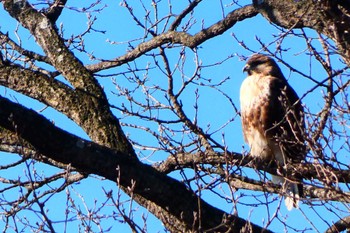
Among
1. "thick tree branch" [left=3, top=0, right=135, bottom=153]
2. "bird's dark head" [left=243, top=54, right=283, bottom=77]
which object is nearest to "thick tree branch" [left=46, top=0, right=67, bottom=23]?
"thick tree branch" [left=3, top=0, right=135, bottom=153]

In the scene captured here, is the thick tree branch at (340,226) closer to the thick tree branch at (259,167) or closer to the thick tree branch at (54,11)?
the thick tree branch at (259,167)

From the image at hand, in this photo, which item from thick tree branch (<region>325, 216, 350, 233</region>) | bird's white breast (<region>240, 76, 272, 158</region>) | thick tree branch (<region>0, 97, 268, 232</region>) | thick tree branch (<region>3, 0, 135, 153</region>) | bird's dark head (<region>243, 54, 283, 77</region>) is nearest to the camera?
thick tree branch (<region>0, 97, 268, 232</region>)

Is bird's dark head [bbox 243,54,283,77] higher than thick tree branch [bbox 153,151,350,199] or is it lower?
higher

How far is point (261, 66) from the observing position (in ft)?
23.5

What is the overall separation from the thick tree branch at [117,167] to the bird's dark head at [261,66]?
276cm

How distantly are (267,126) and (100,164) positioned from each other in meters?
2.62

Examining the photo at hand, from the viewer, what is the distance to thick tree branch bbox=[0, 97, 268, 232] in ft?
13.6

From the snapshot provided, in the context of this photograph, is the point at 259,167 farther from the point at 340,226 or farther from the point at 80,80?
the point at 80,80

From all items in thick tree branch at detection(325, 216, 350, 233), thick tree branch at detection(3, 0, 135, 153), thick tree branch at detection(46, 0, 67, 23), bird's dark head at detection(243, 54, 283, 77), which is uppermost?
bird's dark head at detection(243, 54, 283, 77)

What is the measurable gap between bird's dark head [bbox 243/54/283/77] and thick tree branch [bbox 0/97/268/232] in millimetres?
2763

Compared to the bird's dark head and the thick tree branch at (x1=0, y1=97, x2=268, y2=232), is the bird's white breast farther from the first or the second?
the thick tree branch at (x1=0, y1=97, x2=268, y2=232)

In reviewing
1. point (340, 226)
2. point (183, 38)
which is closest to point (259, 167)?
point (340, 226)

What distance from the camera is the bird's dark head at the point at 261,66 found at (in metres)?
7.13

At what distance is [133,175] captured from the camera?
4.30 metres
